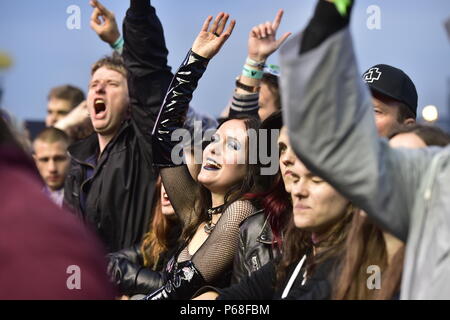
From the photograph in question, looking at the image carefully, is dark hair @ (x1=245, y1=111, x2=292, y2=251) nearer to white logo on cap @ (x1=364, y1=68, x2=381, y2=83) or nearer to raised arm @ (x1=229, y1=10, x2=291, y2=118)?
white logo on cap @ (x1=364, y1=68, x2=381, y2=83)

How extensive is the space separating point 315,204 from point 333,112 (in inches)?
42.3

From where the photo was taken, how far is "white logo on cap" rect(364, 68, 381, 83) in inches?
160

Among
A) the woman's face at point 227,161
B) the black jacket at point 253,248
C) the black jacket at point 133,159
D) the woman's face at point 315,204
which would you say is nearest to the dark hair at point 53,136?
the black jacket at point 133,159

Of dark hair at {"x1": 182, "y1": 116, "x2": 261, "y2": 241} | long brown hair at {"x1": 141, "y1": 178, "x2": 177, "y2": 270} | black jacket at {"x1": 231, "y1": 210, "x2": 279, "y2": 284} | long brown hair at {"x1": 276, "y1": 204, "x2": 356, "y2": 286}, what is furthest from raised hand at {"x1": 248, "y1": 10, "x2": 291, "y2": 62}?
long brown hair at {"x1": 276, "y1": 204, "x2": 356, "y2": 286}

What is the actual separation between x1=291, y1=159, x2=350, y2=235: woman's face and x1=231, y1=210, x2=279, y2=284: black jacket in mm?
693

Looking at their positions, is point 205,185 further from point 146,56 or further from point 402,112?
point 402,112

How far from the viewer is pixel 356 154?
1.81m

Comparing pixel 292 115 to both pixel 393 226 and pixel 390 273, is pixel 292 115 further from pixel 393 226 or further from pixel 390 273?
pixel 390 273

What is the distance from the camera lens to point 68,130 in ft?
20.6

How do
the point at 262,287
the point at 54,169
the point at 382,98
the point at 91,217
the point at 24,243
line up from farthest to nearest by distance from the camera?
1. the point at 54,169
2. the point at 91,217
3. the point at 382,98
4. the point at 262,287
5. the point at 24,243

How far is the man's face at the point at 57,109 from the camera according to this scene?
661 cm

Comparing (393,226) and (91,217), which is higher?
(393,226)

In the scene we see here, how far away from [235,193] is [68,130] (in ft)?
8.37
